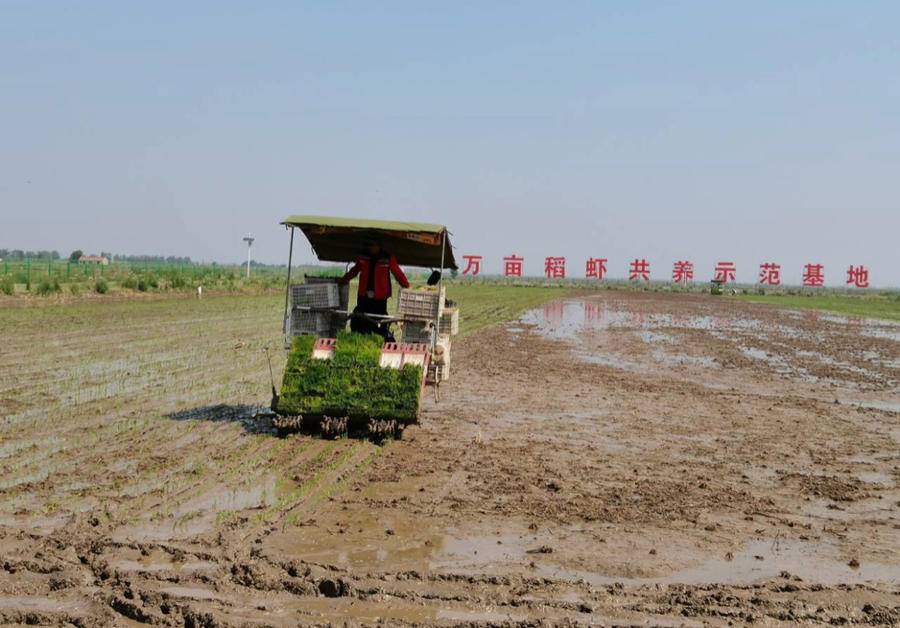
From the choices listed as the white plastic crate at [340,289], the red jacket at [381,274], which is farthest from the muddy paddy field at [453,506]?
the white plastic crate at [340,289]

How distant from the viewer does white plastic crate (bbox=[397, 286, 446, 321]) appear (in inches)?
421

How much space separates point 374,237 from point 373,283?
690 mm

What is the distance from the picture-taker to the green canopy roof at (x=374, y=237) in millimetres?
10375

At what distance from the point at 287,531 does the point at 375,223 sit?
4.82 metres

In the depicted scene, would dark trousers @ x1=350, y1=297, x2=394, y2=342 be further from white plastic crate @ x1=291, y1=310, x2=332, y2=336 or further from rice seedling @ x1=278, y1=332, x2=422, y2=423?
rice seedling @ x1=278, y1=332, x2=422, y2=423

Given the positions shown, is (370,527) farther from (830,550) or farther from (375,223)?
(375,223)

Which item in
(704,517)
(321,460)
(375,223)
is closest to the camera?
(704,517)

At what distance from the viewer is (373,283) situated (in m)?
10.9

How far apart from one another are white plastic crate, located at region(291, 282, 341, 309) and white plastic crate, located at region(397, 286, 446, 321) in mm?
980

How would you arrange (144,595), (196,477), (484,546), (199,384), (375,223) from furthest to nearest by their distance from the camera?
(199,384), (375,223), (196,477), (484,546), (144,595)

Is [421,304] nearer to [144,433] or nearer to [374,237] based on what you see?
[374,237]

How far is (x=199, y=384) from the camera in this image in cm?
1389

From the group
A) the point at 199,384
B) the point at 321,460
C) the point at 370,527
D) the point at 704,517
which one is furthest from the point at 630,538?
the point at 199,384

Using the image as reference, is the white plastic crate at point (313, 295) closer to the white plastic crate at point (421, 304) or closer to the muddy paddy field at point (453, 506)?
the white plastic crate at point (421, 304)
